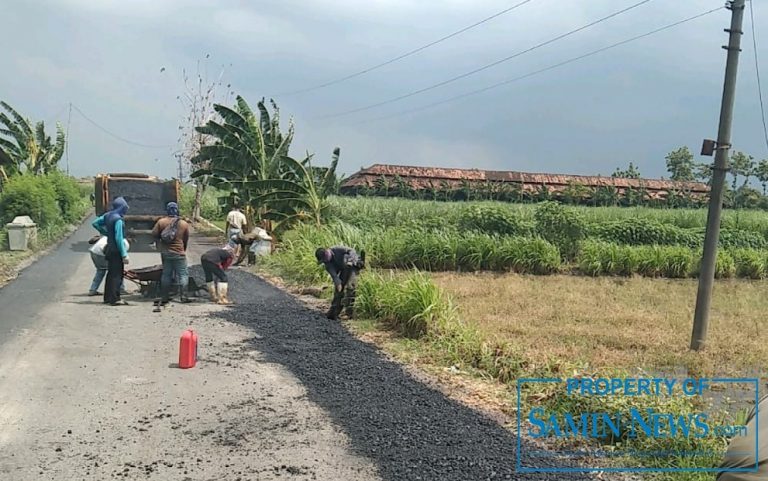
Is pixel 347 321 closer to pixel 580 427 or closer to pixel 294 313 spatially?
pixel 294 313

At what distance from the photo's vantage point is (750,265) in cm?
2281

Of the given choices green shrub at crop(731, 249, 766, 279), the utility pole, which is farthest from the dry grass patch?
green shrub at crop(731, 249, 766, 279)

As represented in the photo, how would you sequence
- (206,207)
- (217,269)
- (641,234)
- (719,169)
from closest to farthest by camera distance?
1. (719,169)
2. (217,269)
3. (641,234)
4. (206,207)

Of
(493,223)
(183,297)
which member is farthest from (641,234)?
(183,297)

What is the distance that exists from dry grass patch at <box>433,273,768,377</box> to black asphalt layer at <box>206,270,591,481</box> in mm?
1701

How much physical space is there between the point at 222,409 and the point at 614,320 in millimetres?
8347

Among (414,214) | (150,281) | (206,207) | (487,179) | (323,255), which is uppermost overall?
(487,179)

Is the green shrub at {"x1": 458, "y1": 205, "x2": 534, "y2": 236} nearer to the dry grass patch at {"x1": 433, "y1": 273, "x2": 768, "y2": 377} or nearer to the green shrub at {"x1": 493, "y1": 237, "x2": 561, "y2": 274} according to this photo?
the green shrub at {"x1": 493, "y1": 237, "x2": 561, "y2": 274}

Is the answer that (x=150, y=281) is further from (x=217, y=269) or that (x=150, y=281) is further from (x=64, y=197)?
(x=64, y=197)

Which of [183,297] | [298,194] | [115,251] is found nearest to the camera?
[115,251]

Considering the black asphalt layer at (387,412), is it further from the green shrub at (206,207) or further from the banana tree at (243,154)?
the green shrub at (206,207)

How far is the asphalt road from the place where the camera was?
4984mm

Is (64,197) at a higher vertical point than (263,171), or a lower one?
lower

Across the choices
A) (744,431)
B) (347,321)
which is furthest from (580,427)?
(347,321)
